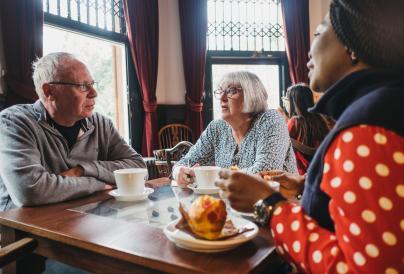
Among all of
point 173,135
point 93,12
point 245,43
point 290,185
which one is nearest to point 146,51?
point 93,12

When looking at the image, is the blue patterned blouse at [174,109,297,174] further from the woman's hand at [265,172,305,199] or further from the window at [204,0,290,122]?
the window at [204,0,290,122]

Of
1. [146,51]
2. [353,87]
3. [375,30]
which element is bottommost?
[353,87]

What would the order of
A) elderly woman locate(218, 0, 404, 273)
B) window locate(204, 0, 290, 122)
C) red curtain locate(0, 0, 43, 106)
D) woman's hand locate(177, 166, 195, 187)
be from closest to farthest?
elderly woman locate(218, 0, 404, 273) → woman's hand locate(177, 166, 195, 187) → red curtain locate(0, 0, 43, 106) → window locate(204, 0, 290, 122)

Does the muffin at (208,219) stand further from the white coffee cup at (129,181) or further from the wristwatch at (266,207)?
the white coffee cup at (129,181)

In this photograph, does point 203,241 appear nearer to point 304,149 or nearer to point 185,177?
point 185,177

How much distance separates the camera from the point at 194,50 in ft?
16.0

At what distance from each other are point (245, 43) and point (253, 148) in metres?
3.61

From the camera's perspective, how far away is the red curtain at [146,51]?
4387 millimetres

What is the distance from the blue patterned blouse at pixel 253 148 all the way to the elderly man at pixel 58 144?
1.40ft

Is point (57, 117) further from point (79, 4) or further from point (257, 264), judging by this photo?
point (79, 4)

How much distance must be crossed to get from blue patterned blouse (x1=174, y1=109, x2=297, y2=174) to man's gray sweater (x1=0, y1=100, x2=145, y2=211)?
39cm

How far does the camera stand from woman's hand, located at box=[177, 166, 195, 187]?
1.50 meters

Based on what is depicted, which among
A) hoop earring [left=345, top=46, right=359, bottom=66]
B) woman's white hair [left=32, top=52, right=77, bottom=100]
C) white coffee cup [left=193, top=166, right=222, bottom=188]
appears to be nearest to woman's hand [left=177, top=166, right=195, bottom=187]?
white coffee cup [left=193, top=166, right=222, bottom=188]

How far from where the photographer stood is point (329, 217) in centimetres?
74
